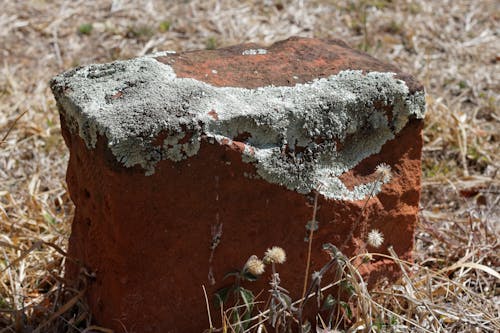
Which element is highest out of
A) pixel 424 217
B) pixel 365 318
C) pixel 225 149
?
pixel 225 149

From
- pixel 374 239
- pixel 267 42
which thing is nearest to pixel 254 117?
pixel 374 239

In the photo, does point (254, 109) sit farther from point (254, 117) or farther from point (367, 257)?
point (367, 257)

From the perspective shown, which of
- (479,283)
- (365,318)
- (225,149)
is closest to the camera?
(225,149)

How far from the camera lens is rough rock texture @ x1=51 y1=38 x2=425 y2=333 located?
6.15 ft

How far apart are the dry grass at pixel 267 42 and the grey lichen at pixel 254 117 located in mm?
452

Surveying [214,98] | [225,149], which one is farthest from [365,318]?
[214,98]

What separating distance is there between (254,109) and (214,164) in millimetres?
188

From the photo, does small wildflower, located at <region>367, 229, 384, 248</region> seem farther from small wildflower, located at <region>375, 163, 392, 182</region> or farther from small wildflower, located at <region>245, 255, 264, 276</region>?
small wildflower, located at <region>245, 255, 264, 276</region>

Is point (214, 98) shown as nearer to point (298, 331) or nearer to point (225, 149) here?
point (225, 149)

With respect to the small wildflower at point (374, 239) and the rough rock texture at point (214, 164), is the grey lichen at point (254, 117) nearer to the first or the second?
the rough rock texture at point (214, 164)

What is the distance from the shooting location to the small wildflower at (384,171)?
209 cm

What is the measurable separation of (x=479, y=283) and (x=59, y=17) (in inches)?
133

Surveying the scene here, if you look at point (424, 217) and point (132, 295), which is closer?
point (132, 295)

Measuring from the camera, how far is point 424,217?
295 cm
